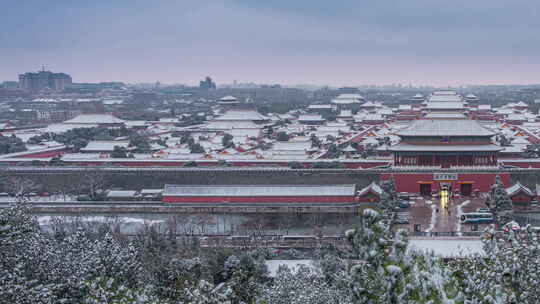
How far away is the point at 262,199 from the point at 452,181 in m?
7.99

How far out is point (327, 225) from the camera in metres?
20.5

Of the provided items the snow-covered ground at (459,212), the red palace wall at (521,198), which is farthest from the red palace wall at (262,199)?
the red palace wall at (521,198)

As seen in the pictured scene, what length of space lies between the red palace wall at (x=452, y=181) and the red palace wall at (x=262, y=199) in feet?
10.3

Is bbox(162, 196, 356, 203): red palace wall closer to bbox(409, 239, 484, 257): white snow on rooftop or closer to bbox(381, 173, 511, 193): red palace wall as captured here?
bbox(381, 173, 511, 193): red palace wall

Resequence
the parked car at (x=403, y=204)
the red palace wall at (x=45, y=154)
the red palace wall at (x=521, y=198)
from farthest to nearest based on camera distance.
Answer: the red palace wall at (x=45, y=154), the red palace wall at (x=521, y=198), the parked car at (x=403, y=204)

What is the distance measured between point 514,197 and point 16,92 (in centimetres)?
8964

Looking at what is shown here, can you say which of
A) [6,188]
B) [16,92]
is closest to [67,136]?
[6,188]

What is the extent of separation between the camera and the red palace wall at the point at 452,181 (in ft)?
78.1

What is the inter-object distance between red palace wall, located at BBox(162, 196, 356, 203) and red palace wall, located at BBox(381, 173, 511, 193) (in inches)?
123

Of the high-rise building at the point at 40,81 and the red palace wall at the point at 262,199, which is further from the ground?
the high-rise building at the point at 40,81

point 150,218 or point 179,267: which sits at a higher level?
point 179,267

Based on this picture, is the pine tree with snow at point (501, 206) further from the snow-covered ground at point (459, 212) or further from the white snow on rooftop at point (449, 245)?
the white snow on rooftop at point (449, 245)

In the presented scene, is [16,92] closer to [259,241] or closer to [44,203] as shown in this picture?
[44,203]

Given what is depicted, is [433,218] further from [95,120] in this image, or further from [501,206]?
[95,120]
